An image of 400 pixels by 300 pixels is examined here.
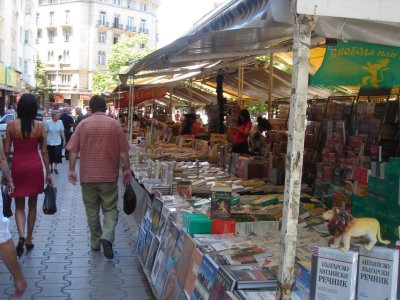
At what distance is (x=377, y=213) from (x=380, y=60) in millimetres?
1200

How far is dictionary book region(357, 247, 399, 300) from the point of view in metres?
2.04

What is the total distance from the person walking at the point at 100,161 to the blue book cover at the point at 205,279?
260 centimetres

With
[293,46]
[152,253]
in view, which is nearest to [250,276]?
[293,46]

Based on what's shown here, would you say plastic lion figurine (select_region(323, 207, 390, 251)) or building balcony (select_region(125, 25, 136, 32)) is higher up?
building balcony (select_region(125, 25, 136, 32))

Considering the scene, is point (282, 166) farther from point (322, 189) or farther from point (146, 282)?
point (146, 282)

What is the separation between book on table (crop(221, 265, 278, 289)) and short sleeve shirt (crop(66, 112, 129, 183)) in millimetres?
2908

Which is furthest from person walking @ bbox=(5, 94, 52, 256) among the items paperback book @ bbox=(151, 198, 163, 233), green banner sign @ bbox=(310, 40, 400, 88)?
green banner sign @ bbox=(310, 40, 400, 88)

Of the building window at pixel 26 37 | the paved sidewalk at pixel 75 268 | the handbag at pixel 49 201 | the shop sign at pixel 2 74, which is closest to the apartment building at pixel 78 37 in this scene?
the building window at pixel 26 37

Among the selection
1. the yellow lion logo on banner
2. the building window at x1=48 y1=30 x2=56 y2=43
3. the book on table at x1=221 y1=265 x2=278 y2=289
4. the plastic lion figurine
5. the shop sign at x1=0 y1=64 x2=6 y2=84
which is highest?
the building window at x1=48 y1=30 x2=56 y2=43

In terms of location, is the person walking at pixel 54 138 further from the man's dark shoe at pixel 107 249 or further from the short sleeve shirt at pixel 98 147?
the man's dark shoe at pixel 107 249

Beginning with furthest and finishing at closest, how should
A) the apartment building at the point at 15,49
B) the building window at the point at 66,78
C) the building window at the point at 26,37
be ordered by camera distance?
the building window at the point at 66,78
the building window at the point at 26,37
the apartment building at the point at 15,49

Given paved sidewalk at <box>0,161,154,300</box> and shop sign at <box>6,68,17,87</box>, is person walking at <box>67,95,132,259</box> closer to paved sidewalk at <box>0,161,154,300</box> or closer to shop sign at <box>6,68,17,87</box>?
paved sidewalk at <box>0,161,154,300</box>

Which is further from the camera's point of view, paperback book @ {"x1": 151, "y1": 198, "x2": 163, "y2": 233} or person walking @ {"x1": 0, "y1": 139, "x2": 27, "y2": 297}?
paperback book @ {"x1": 151, "y1": 198, "x2": 163, "y2": 233}

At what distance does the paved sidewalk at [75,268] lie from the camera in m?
4.55
